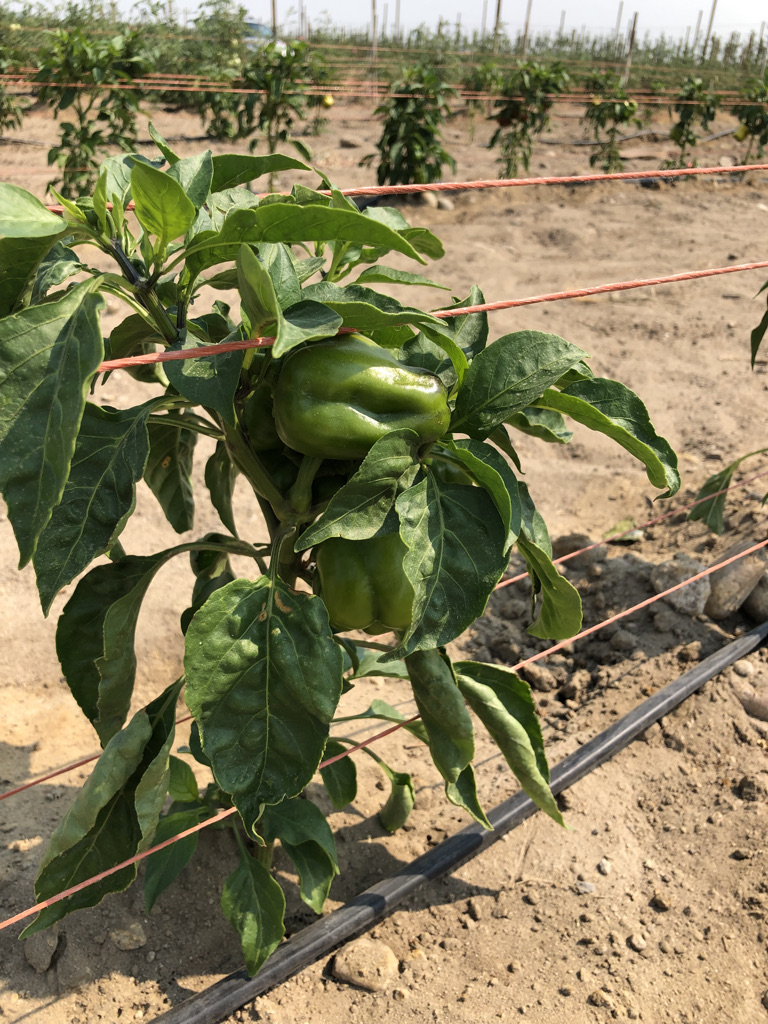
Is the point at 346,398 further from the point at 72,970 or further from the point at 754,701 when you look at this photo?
the point at 754,701

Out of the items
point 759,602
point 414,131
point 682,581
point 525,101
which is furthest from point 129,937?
point 525,101

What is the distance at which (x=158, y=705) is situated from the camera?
1506 mm

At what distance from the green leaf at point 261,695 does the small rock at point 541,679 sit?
5.56 feet

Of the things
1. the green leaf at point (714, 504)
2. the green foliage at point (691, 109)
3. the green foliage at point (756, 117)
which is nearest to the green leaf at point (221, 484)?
the green leaf at point (714, 504)

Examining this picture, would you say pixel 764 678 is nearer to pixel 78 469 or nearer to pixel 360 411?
pixel 360 411

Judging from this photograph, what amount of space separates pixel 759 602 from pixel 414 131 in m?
6.77

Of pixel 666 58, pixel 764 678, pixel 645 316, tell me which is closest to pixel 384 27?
pixel 666 58

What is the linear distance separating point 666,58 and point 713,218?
57.0 ft

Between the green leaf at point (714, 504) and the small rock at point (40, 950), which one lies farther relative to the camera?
the green leaf at point (714, 504)

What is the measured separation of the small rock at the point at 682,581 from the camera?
113 inches

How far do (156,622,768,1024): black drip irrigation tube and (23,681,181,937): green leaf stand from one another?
37 cm

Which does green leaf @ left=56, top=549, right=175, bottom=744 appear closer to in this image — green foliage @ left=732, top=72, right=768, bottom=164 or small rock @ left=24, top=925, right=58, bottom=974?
small rock @ left=24, top=925, right=58, bottom=974

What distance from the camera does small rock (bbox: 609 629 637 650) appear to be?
9.33 ft

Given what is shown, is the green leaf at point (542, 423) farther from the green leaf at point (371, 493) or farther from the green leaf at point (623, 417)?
the green leaf at point (371, 493)
